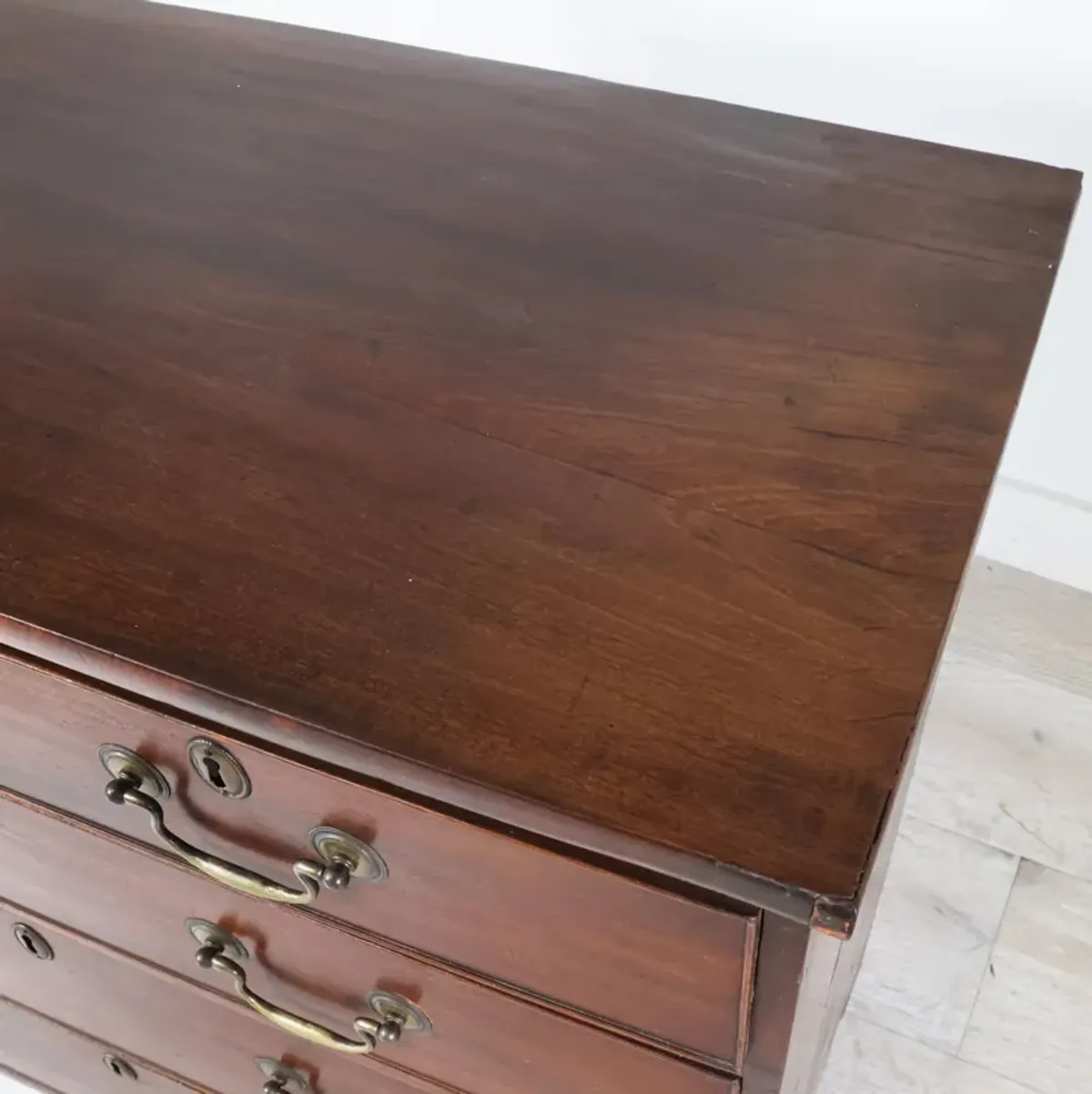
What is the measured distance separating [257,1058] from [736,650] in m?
0.53

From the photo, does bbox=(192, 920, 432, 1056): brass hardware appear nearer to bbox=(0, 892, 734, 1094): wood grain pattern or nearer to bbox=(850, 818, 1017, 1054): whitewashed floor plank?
bbox=(0, 892, 734, 1094): wood grain pattern

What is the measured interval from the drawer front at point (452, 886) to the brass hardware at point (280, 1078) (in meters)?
0.26

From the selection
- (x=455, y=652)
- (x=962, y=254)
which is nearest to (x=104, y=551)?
(x=455, y=652)

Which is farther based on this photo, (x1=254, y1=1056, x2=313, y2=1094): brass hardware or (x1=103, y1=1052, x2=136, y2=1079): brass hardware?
(x1=103, y1=1052, x2=136, y2=1079): brass hardware

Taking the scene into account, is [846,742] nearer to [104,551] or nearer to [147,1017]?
[104,551]

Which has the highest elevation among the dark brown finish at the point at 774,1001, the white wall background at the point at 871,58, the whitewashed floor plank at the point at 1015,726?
the white wall background at the point at 871,58

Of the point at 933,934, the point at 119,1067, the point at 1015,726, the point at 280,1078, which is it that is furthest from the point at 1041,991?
the point at 119,1067

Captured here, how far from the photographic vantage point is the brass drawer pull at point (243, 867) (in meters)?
0.59

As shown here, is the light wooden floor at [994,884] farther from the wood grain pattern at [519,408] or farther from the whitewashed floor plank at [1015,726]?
the wood grain pattern at [519,408]

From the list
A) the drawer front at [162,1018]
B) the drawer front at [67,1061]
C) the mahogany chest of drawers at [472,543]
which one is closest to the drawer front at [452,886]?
the mahogany chest of drawers at [472,543]

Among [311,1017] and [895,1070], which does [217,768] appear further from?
[895,1070]

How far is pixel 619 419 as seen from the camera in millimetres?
638

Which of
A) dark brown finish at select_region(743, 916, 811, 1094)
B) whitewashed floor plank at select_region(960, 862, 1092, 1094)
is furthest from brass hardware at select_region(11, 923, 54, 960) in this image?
whitewashed floor plank at select_region(960, 862, 1092, 1094)

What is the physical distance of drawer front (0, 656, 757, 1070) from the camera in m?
0.53
